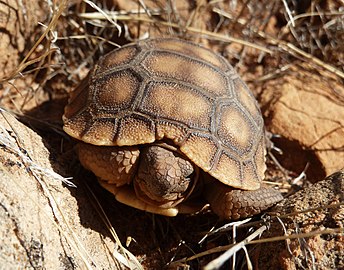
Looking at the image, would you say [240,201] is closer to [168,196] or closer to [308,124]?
[168,196]

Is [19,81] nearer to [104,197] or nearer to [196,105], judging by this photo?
[104,197]

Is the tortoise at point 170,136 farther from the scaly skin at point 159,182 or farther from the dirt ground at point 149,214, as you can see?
the dirt ground at point 149,214

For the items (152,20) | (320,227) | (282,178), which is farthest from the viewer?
(152,20)

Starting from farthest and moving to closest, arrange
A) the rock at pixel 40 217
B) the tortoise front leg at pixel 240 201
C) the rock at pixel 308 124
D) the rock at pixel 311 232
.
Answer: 1. the rock at pixel 308 124
2. the tortoise front leg at pixel 240 201
3. the rock at pixel 311 232
4. the rock at pixel 40 217

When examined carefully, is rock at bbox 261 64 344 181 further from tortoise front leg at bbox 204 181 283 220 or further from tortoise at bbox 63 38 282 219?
tortoise front leg at bbox 204 181 283 220

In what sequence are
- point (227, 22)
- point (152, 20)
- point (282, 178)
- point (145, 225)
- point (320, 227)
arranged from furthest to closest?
1. point (227, 22)
2. point (152, 20)
3. point (282, 178)
4. point (145, 225)
5. point (320, 227)

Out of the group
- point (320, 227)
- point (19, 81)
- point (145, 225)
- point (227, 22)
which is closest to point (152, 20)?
point (227, 22)

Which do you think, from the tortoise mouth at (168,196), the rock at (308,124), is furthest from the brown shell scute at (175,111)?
the rock at (308,124)
